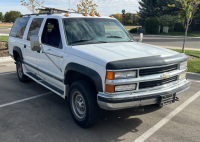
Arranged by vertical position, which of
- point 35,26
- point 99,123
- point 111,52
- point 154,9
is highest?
point 154,9

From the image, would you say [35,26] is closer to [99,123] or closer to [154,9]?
[99,123]

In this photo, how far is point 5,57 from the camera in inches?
445

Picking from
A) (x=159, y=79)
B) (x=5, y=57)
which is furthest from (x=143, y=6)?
(x=159, y=79)

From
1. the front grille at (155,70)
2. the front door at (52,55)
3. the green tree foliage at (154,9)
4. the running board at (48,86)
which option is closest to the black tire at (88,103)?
the running board at (48,86)

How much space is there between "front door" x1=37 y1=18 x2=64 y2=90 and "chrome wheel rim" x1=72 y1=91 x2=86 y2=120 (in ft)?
1.74

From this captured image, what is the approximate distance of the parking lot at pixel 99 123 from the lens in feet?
11.8

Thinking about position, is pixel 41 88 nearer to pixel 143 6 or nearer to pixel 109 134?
pixel 109 134

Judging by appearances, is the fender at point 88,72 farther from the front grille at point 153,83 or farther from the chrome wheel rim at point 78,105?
the front grille at point 153,83

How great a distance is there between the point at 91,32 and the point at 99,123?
193 centimetres

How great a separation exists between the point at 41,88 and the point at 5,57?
19.9 feet

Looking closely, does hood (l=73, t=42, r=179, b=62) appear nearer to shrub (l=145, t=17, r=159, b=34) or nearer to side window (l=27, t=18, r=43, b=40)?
side window (l=27, t=18, r=43, b=40)

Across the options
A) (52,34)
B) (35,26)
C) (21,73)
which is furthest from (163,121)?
(21,73)

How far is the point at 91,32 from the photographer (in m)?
4.50

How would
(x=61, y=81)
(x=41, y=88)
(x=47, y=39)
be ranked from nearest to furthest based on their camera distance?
(x=61, y=81) → (x=47, y=39) → (x=41, y=88)
